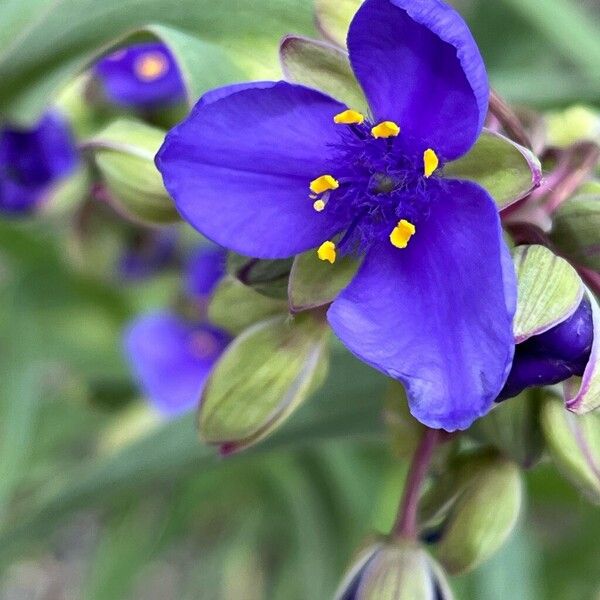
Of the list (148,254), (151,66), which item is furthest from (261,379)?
(148,254)

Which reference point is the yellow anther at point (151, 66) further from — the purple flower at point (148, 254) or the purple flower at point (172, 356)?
the purple flower at point (172, 356)

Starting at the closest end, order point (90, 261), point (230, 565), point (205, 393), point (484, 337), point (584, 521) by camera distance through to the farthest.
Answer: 1. point (484, 337)
2. point (205, 393)
3. point (90, 261)
4. point (584, 521)
5. point (230, 565)

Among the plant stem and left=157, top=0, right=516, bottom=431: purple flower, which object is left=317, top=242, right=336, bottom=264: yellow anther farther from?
the plant stem

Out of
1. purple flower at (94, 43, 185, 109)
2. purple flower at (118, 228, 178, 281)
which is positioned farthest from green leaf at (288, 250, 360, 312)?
purple flower at (118, 228, 178, 281)

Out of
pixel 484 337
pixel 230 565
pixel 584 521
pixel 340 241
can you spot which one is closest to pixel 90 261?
pixel 340 241

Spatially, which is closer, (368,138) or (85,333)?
(368,138)

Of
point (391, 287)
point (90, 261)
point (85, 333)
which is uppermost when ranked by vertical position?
point (391, 287)

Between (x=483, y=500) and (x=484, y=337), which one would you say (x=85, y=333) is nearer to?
(x=483, y=500)
